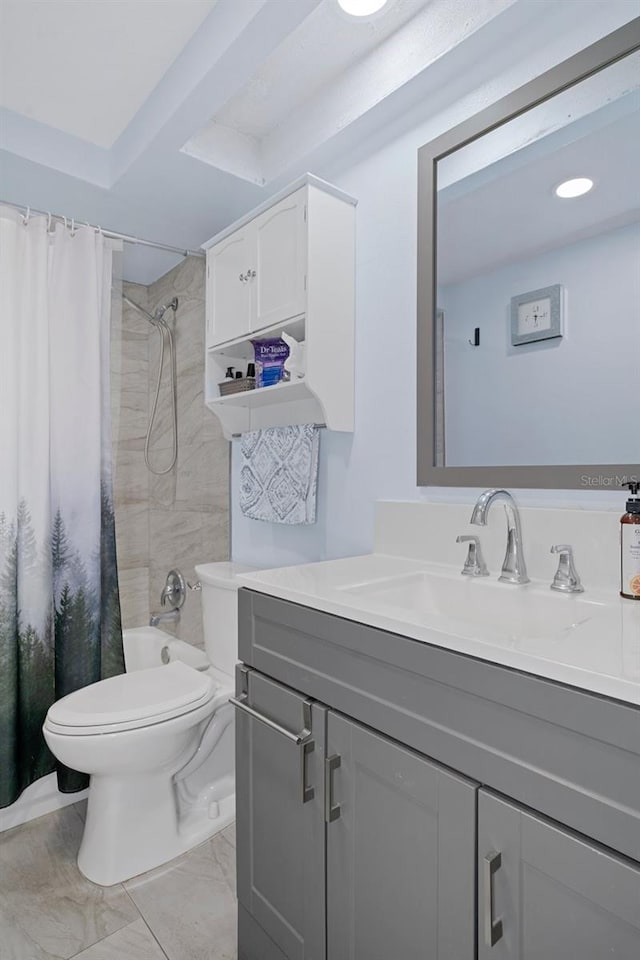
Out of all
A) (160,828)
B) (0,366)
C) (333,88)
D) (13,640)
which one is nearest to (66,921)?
(160,828)

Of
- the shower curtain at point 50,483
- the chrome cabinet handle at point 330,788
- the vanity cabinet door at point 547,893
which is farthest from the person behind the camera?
the shower curtain at point 50,483

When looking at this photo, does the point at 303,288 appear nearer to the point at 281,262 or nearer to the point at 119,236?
the point at 281,262

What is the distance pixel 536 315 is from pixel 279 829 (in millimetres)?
1279

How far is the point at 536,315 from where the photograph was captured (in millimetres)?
1292

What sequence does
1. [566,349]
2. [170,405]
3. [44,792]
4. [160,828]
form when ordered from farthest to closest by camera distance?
[170,405] → [44,792] → [160,828] → [566,349]

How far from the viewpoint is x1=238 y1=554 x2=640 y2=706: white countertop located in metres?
0.71

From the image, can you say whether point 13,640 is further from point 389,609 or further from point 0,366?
point 389,609

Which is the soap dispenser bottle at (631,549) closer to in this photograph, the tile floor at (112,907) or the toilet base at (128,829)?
the tile floor at (112,907)

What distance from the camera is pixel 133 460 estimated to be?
2.85 meters

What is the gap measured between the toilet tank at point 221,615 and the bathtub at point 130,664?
222mm

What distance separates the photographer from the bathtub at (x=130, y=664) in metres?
1.90

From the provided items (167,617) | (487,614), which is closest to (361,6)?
(487,614)

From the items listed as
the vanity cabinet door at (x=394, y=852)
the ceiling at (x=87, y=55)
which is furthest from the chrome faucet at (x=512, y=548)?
the ceiling at (x=87, y=55)

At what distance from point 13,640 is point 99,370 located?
976 mm
